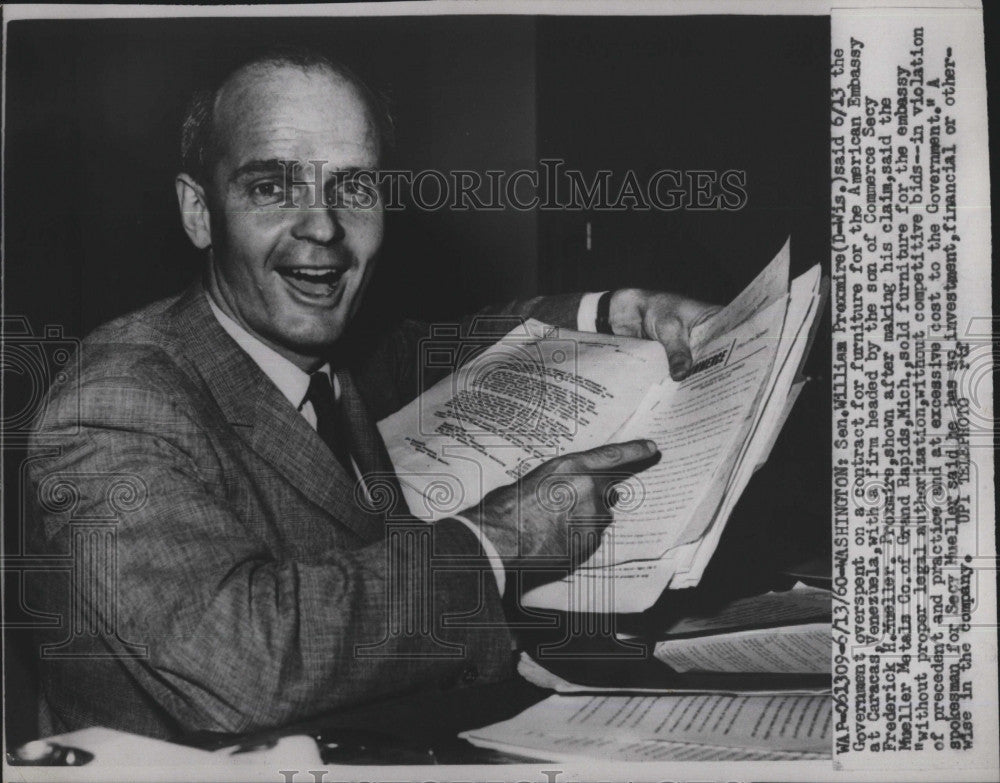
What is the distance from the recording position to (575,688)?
1.24 meters

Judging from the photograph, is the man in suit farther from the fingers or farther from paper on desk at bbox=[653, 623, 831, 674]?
paper on desk at bbox=[653, 623, 831, 674]

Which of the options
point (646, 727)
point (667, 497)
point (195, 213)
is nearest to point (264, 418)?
point (195, 213)

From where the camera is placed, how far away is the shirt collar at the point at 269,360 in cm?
122

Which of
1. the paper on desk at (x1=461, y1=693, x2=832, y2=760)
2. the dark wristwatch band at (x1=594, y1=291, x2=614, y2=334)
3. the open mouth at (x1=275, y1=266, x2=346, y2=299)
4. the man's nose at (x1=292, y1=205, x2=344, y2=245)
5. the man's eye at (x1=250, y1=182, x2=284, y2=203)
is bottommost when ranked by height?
the paper on desk at (x1=461, y1=693, x2=832, y2=760)

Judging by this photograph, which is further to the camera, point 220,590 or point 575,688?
point 575,688

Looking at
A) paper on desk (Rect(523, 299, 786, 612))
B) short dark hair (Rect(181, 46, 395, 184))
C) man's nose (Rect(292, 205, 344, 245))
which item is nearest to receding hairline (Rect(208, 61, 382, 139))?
short dark hair (Rect(181, 46, 395, 184))

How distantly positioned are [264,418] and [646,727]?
2.14 ft

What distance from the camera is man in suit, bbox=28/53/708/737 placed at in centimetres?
117

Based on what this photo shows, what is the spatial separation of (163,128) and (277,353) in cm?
34

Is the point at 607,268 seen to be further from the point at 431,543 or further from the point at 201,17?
the point at 201,17

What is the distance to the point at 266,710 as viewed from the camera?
116 centimetres

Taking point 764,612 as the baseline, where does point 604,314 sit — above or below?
above

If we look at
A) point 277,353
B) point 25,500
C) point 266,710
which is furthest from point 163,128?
point 266,710

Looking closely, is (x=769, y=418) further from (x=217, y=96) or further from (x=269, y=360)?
(x=217, y=96)
